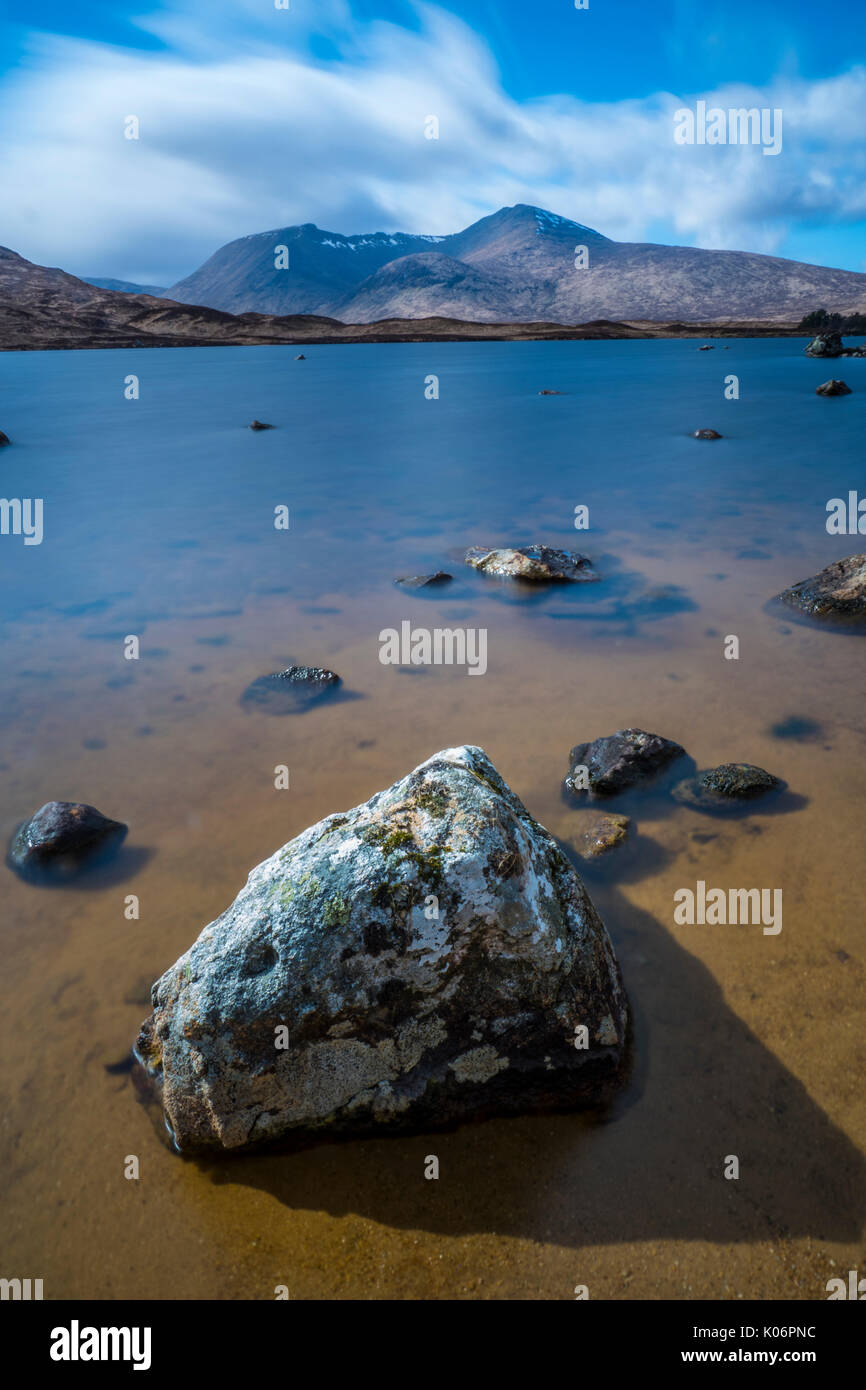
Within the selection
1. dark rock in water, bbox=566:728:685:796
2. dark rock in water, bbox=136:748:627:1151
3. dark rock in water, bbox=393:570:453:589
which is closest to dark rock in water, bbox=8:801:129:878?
dark rock in water, bbox=136:748:627:1151

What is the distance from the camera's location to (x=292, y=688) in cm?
924

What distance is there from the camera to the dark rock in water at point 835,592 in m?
10.8

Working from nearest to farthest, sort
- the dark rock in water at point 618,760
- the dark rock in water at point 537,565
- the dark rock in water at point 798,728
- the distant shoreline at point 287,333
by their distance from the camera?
the dark rock in water at point 618,760 → the dark rock in water at point 798,728 → the dark rock in water at point 537,565 → the distant shoreline at point 287,333

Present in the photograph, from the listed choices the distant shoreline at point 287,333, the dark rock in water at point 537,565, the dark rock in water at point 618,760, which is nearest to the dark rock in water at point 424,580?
the dark rock in water at point 537,565

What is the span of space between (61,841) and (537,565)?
9.38 m

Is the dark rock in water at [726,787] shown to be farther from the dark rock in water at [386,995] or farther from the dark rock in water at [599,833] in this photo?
the dark rock in water at [386,995]

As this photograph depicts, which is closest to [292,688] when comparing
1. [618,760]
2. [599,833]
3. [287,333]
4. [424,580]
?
[618,760]

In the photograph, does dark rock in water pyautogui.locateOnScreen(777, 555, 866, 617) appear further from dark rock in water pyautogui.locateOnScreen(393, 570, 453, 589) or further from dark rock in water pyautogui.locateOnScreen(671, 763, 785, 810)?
dark rock in water pyautogui.locateOnScreen(393, 570, 453, 589)

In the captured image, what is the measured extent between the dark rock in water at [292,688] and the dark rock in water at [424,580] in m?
4.30

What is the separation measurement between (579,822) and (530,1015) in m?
2.59

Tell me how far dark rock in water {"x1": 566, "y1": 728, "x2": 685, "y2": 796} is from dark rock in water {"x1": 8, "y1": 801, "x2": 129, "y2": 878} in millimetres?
4360

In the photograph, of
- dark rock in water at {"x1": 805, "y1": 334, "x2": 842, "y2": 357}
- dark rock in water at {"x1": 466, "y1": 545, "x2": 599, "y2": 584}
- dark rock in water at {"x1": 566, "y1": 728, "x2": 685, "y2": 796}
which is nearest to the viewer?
dark rock in water at {"x1": 566, "y1": 728, "x2": 685, "y2": 796}

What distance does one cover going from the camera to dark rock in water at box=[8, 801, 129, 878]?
6.29 metres

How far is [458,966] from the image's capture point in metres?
4.05
